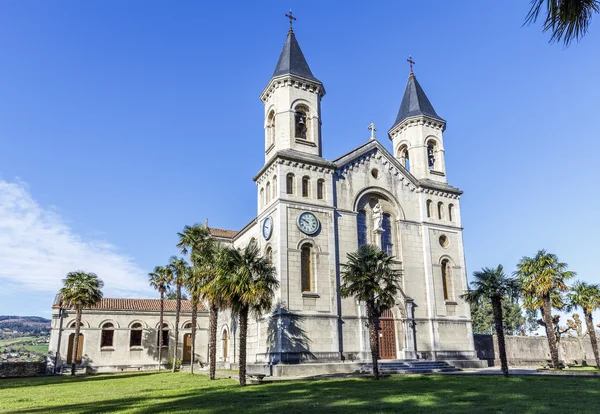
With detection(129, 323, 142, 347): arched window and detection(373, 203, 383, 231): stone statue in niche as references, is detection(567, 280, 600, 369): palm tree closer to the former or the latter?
detection(373, 203, 383, 231): stone statue in niche

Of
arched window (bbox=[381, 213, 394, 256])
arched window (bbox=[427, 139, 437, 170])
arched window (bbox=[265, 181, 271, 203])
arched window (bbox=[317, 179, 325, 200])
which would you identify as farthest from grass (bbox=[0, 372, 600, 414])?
arched window (bbox=[427, 139, 437, 170])

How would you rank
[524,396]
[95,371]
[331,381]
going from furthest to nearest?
[95,371], [331,381], [524,396]

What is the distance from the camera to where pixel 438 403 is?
13367mm

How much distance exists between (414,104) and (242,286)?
894 inches

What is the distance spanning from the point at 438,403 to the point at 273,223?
16.6m

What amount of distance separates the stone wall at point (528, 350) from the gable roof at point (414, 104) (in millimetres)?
17437

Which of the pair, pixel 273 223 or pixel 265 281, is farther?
pixel 273 223

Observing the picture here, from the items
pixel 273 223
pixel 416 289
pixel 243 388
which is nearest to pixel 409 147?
pixel 416 289

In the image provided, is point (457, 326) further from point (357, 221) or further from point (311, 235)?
point (311, 235)

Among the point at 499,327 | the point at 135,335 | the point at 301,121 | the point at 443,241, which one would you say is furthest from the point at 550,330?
the point at 135,335

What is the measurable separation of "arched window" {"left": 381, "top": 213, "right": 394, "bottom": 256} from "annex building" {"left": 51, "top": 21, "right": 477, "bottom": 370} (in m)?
0.08

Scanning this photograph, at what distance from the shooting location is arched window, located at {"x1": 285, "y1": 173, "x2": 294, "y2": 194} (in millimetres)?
28500

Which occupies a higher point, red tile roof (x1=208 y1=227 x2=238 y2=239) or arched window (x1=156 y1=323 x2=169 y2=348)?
red tile roof (x1=208 y1=227 x2=238 y2=239)

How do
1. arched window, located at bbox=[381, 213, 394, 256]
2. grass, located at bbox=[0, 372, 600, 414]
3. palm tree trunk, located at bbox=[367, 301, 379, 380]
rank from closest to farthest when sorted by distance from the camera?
grass, located at bbox=[0, 372, 600, 414] < palm tree trunk, located at bbox=[367, 301, 379, 380] < arched window, located at bbox=[381, 213, 394, 256]
